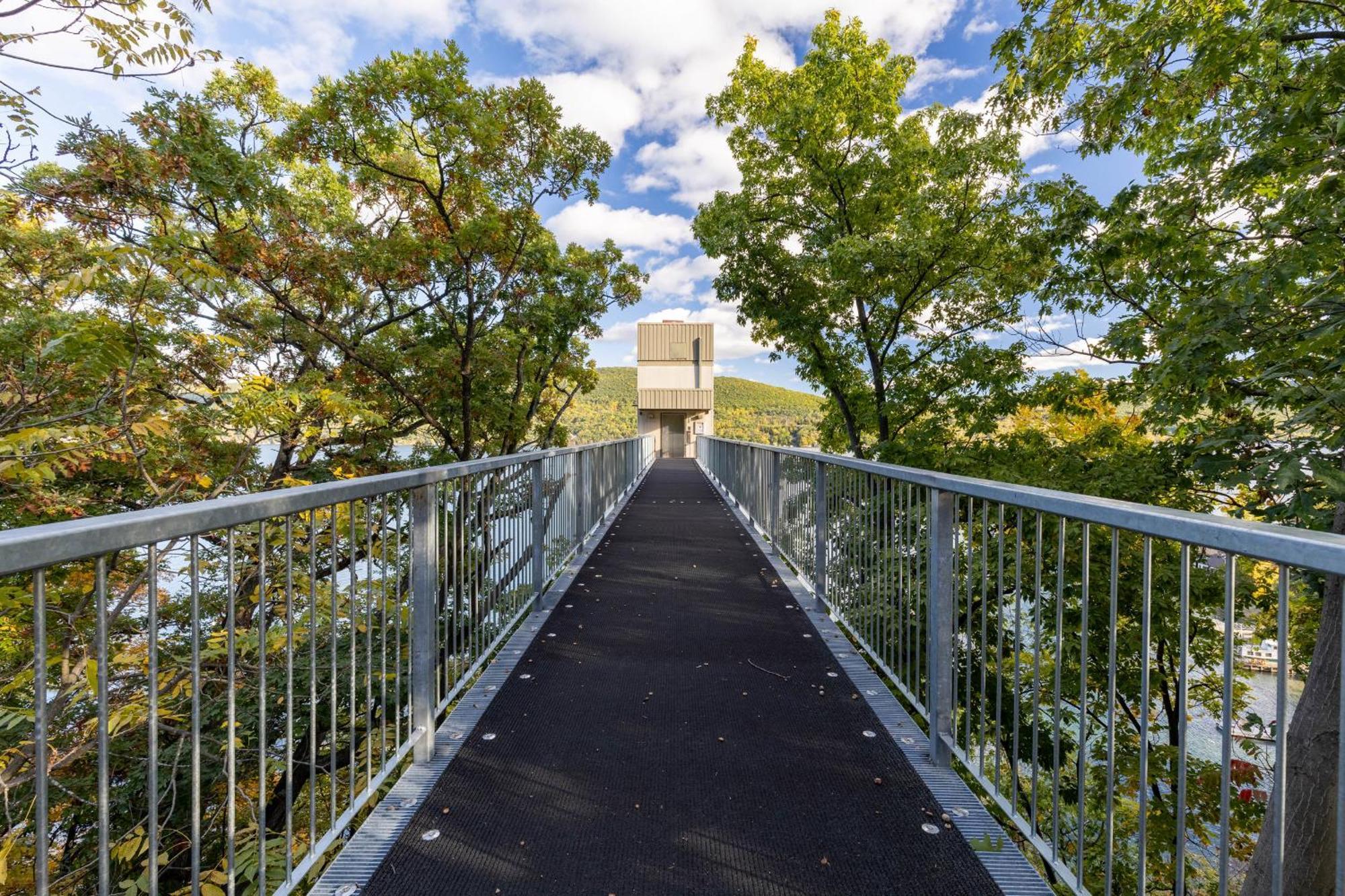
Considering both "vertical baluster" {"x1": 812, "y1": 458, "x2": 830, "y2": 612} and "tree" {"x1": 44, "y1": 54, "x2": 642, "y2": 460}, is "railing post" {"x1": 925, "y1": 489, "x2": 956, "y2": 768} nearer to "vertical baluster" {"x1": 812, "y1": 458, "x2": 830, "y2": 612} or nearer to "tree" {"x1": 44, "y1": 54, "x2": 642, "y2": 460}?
"vertical baluster" {"x1": 812, "y1": 458, "x2": 830, "y2": 612}

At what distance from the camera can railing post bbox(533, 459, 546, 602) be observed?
386cm

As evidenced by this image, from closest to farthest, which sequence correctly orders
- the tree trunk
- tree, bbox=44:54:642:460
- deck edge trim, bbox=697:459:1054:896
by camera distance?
1. deck edge trim, bbox=697:459:1054:896
2. the tree trunk
3. tree, bbox=44:54:642:460

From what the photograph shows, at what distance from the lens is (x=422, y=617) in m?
2.14

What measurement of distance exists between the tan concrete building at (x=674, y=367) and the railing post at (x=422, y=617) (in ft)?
81.3

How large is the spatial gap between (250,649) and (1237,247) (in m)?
8.97

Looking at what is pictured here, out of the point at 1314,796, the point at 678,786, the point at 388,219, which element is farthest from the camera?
the point at 388,219

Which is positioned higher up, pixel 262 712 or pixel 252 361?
pixel 252 361

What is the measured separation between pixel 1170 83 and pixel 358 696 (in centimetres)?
892

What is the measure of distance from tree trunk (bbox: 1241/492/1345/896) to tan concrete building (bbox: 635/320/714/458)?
949 inches

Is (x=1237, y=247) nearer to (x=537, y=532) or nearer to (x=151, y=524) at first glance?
(x=537, y=532)

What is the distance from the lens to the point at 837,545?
3.71 m

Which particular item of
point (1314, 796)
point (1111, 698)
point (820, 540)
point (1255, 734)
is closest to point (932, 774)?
point (1111, 698)

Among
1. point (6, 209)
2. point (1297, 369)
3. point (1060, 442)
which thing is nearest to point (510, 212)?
point (6, 209)

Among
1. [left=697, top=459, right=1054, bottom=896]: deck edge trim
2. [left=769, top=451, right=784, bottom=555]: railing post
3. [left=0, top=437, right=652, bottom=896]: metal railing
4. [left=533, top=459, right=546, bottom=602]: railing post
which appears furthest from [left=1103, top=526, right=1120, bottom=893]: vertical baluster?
[left=769, top=451, right=784, bottom=555]: railing post
